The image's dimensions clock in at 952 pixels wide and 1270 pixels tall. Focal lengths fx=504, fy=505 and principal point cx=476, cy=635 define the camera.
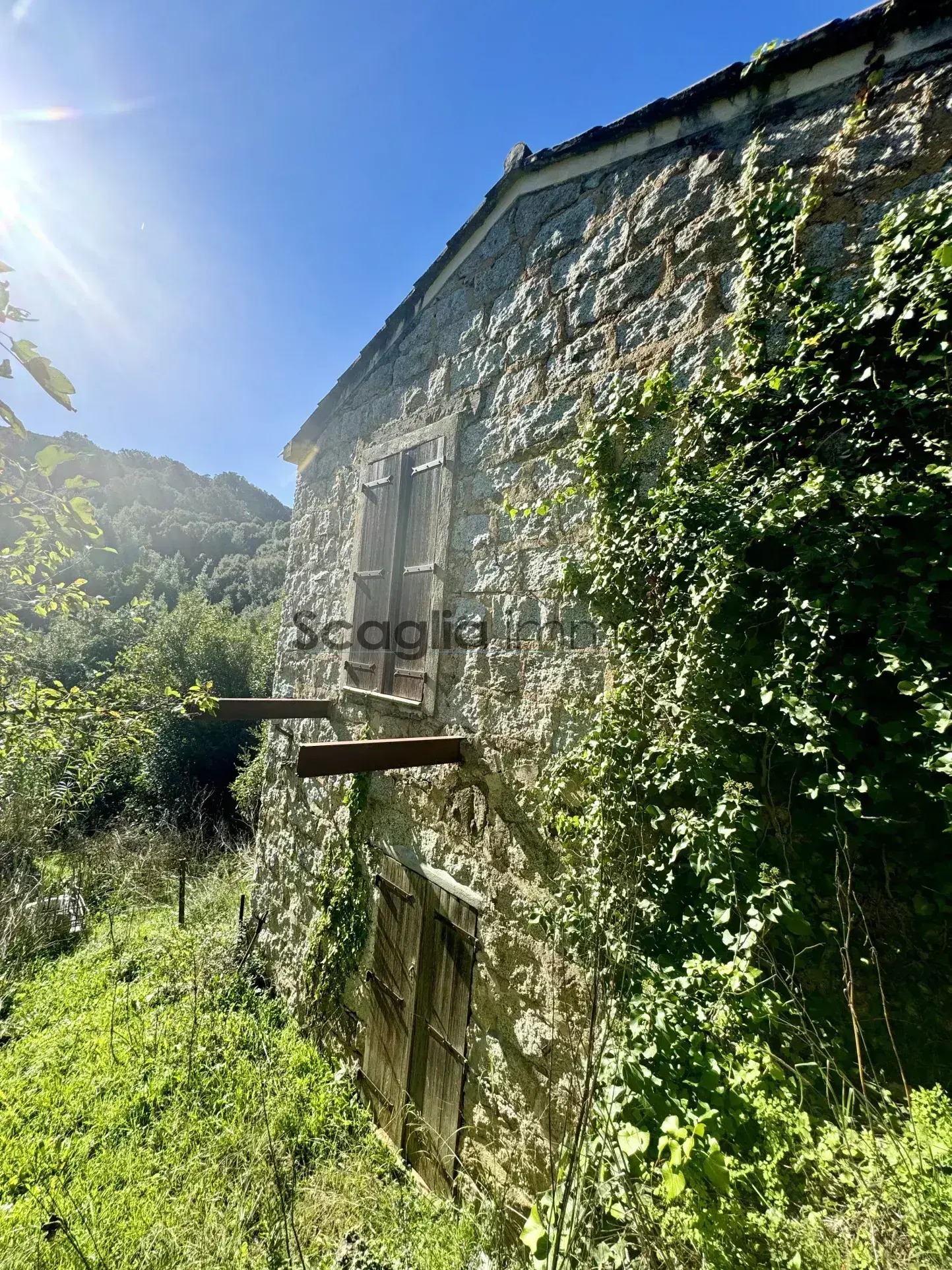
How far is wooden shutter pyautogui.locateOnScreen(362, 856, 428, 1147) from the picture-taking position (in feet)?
9.59

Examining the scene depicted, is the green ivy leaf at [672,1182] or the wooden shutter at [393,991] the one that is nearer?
the green ivy leaf at [672,1182]

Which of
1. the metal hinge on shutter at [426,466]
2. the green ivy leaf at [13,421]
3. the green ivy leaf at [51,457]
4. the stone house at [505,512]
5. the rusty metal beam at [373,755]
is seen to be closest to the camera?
the green ivy leaf at [13,421]

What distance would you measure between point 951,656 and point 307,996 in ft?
14.2

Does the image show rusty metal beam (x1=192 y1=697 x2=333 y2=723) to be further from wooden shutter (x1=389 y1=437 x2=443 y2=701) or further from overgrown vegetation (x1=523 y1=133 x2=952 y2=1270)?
overgrown vegetation (x1=523 y1=133 x2=952 y2=1270)

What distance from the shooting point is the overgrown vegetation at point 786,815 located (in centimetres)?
125

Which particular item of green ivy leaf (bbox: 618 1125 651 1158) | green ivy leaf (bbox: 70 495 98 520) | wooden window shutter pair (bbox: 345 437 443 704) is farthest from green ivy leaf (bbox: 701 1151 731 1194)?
green ivy leaf (bbox: 70 495 98 520)

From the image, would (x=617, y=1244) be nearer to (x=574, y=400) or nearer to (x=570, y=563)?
(x=570, y=563)

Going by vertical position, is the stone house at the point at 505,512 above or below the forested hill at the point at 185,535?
below

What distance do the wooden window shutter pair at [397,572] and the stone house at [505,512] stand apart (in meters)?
0.02

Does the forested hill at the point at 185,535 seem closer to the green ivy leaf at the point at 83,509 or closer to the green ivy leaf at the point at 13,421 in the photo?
the green ivy leaf at the point at 83,509

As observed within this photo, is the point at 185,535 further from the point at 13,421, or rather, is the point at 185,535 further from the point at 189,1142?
the point at 13,421

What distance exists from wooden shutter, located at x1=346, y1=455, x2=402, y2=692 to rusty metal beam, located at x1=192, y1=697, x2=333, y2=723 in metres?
0.33

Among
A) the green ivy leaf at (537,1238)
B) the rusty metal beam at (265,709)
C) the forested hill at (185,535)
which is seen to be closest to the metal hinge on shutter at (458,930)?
the green ivy leaf at (537,1238)

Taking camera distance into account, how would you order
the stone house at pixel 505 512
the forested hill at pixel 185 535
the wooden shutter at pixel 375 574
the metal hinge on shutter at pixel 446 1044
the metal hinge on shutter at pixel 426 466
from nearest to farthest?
the stone house at pixel 505 512, the metal hinge on shutter at pixel 446 1044, the metal hinge on shutter at pixel 426 466, the wooden shutter at pixel 375 574, the forested hill at pixel 185 535
